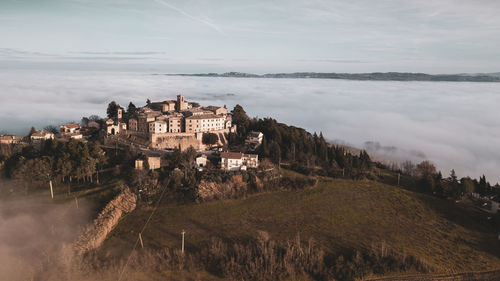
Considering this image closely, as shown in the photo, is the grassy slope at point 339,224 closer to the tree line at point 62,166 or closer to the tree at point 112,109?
the tree line at point 62,166

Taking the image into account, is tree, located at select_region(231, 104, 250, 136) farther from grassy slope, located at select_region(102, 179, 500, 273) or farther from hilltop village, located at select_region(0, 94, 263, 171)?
grassy slope, located at select_region(102, 179, 500, 273)

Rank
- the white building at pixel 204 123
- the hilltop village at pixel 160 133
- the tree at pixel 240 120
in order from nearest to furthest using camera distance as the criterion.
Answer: the hilltop village at pixel 160 133
the white building at pixel 204 123
the tree at pixel 240 120

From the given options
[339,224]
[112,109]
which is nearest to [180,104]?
[112,109]

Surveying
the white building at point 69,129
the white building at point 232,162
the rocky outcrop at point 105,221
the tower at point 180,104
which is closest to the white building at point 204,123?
the tower at point 180,104

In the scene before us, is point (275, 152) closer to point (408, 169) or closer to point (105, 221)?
point (105, 221)

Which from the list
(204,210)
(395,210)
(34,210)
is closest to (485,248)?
(395,210)

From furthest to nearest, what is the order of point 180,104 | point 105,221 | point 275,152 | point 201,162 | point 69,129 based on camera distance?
1. point 180,104
2. point 69,129
3. point 275,152
4. point 201,162
5. point 105,221
